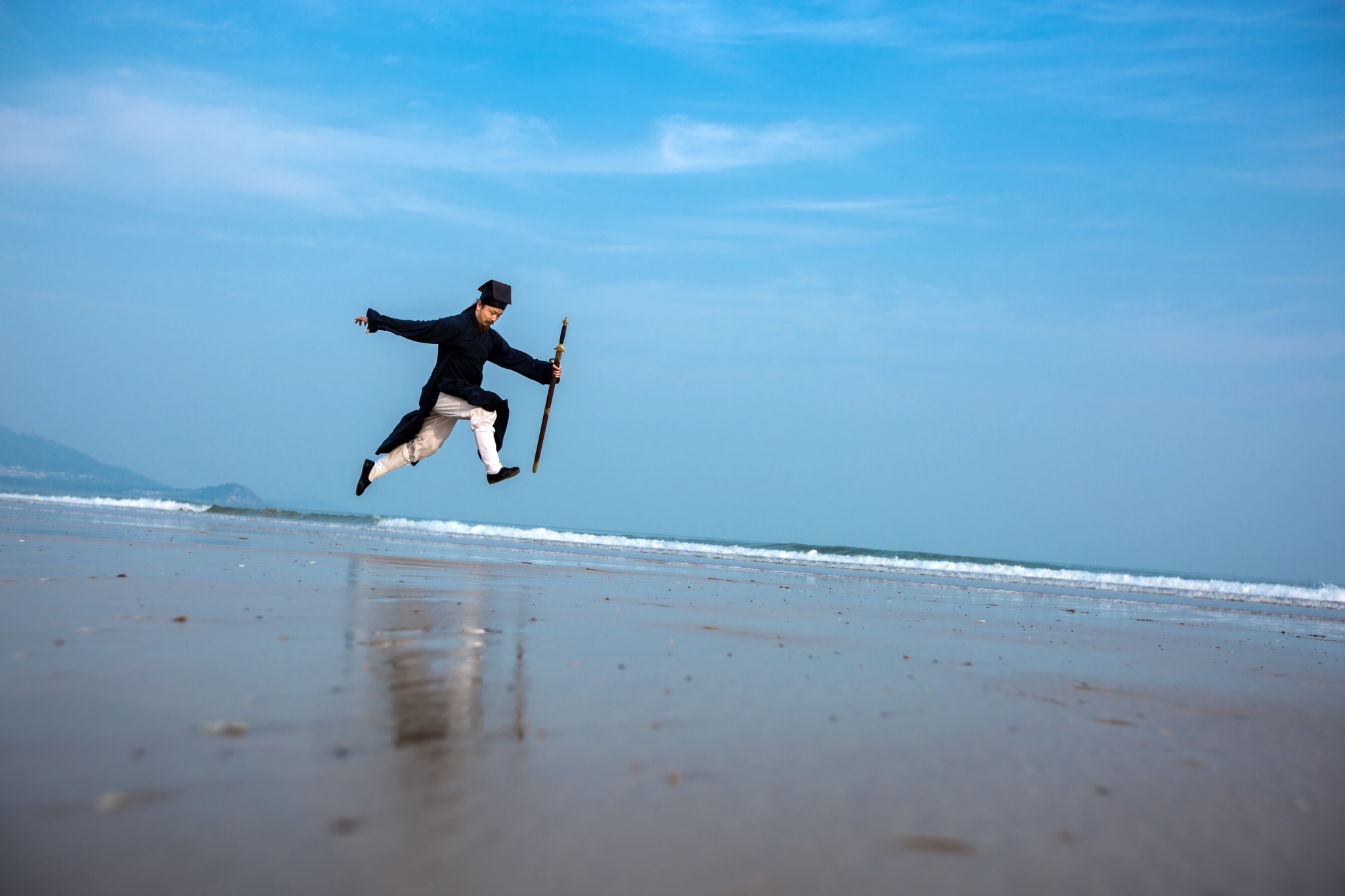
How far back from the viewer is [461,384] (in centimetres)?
952

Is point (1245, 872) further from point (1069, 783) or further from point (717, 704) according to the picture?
point (717, 704)

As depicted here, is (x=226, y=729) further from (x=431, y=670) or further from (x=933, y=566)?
(x=933, y=566)

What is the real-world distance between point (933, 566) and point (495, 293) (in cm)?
1777

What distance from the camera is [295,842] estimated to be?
1.49 m

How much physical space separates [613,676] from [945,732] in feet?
3.96

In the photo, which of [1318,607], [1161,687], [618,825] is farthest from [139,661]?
[1318,607]

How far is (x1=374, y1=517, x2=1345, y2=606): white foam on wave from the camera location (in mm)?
18844

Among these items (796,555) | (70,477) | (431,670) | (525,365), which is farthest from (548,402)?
(70,477)

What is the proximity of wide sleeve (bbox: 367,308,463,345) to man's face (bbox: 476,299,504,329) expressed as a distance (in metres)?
0.20

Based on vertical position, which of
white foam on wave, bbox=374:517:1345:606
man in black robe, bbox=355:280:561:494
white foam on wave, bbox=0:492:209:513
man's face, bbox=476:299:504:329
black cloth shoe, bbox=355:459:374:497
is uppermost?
man's face, bbox=476:299:504:329

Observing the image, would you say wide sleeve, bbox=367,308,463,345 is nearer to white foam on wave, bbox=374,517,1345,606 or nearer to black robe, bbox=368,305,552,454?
black robe, bbox=368,305,552,454

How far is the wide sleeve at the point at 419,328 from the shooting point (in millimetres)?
8875

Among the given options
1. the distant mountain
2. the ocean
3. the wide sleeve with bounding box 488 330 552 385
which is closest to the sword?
the wide sleeve with bounding box 488 330 552 385

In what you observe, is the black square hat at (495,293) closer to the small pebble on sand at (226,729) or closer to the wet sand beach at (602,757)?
the wet sand beach at (602,757)
